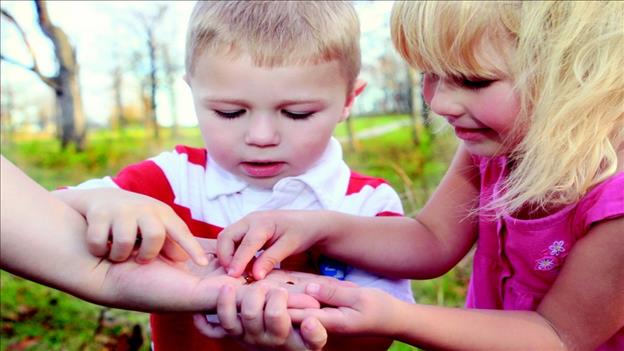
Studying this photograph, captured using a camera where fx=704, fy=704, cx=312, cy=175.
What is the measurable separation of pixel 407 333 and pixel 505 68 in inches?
24.0

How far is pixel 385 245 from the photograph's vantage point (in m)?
1.86

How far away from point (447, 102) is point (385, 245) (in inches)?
17.8

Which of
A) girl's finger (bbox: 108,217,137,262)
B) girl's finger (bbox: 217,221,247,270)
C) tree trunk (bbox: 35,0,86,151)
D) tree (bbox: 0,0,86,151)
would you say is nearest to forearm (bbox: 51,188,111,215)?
girl's finger (bbox: 108,217,137,262)

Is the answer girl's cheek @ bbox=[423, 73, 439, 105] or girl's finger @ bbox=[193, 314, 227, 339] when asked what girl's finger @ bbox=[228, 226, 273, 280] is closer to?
girl's finger @ bbox=[193, 314, 227, 339]

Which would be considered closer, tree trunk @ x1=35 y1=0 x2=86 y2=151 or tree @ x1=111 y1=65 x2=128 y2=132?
tree trunk @ x1=35 y1=0 x2=86 y2=151

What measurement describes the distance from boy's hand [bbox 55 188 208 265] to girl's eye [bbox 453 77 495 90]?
2.25ft

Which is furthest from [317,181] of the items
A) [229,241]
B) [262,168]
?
[229,241]

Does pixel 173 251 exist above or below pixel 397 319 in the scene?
above

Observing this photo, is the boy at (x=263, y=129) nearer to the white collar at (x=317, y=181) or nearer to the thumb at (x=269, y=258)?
the white collar at (x=317, y=181)

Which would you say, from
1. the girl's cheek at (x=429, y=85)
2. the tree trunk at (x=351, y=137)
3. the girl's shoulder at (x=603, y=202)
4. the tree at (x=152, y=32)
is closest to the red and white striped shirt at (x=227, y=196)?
the girl's cheek at (x=429, y=85)

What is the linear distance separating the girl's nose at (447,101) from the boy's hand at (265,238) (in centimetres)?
41

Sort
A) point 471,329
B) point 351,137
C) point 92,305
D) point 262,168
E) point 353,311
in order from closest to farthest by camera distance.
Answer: point 353,311, point 471,329, point 262,168, point 92,305, point 351,137

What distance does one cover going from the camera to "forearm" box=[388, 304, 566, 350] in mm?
1514

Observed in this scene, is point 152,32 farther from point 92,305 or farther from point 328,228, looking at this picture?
point 328,228
